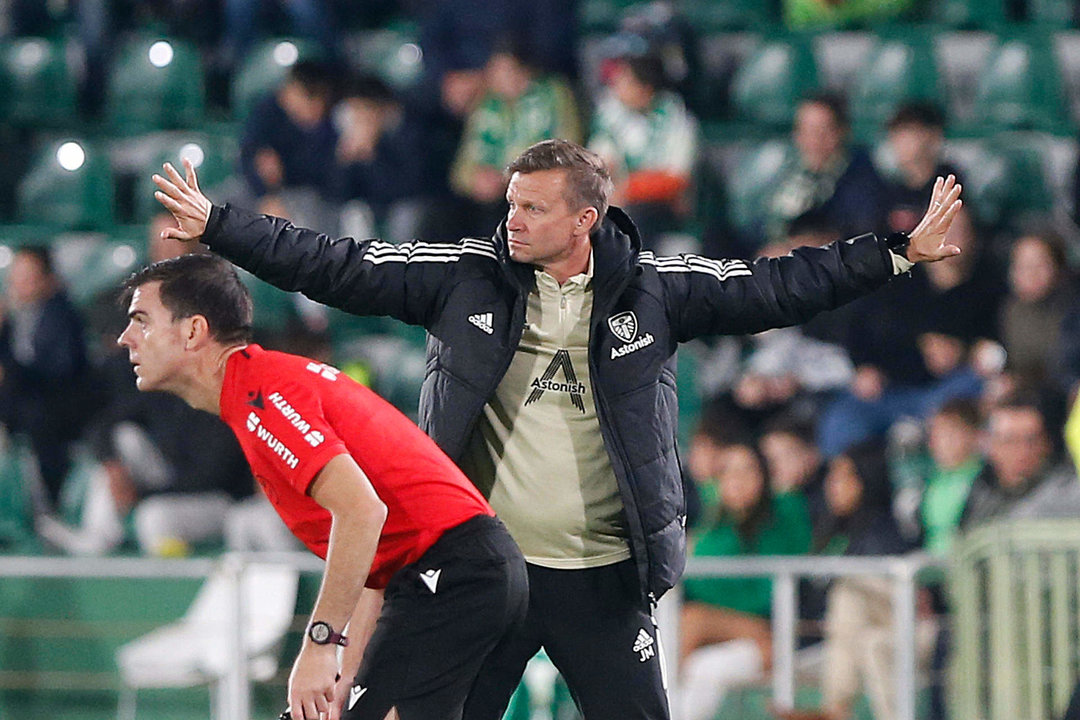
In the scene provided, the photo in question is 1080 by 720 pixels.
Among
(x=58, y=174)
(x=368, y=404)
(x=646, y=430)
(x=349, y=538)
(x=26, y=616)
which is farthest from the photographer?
(x=58, y=174)

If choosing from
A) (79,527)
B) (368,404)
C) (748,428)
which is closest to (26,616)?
(79,527)

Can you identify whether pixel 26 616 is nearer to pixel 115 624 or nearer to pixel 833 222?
pixel 115 624

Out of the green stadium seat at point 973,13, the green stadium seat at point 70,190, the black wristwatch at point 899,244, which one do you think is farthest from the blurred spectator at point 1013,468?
the green stadium seat at point 70,190

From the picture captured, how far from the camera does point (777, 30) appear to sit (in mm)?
10406

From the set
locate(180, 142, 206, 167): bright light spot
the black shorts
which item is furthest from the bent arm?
locate(180, 142, 206, 167): bright light spot

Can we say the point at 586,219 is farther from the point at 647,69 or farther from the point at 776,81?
the point at 776,81

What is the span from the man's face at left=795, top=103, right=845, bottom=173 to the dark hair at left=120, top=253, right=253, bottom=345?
207 inches

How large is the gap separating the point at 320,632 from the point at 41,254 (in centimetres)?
656

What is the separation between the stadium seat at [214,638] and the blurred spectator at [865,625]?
2.17 meters

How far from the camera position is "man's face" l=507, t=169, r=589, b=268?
4.75 metres

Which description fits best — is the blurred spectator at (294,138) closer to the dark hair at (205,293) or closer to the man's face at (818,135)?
the man's face at (818,135)

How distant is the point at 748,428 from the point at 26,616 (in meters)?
3.23

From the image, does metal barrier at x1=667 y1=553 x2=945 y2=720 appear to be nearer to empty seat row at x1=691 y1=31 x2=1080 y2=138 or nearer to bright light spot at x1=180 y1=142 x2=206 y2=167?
empty seat row at x1=691 y1=31 x2=1080 y2=138

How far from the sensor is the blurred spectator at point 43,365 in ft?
31.5
